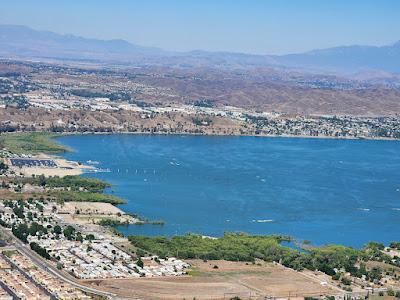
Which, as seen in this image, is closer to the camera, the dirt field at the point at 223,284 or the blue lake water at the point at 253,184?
the dirt field at the point at 223,284

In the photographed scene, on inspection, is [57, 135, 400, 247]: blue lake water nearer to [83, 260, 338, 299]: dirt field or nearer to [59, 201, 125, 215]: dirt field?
[59, 201, 125, 215]: dirt field

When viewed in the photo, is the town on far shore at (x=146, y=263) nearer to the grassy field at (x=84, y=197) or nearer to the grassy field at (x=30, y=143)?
the grassy field at (x=84, y=197)

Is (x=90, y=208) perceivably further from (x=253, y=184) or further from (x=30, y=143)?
(x=30, y=143)

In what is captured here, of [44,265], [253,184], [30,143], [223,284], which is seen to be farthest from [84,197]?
[30,143]

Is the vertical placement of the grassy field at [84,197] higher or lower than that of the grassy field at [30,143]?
lower

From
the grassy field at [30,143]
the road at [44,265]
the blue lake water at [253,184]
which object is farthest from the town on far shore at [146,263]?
the grassy field at [30,143]

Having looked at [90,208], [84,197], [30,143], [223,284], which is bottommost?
[223,284]
